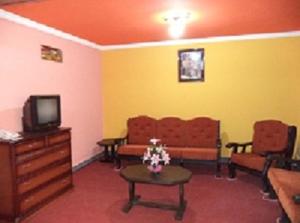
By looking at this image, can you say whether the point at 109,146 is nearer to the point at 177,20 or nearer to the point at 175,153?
the point at 175,153

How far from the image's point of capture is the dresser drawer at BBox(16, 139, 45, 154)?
3.29 metres

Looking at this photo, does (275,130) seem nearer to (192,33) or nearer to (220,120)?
(220,120)

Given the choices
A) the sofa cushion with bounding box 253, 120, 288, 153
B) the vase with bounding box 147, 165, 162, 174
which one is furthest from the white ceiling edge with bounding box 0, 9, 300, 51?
the vase with bounding box 147, 165, 162, 174

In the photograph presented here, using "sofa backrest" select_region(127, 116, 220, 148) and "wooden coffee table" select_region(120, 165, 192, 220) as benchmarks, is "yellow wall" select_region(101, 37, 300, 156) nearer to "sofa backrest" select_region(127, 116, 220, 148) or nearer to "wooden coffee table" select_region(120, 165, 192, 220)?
"sofa backrest" select_region(127, 116, 220, 148)

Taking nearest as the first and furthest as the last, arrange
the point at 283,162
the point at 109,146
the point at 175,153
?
the point at 283,162
the point at 175,153
the point at 109,146

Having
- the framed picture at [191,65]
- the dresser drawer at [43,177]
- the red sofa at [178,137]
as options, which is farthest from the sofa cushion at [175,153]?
the dresser drawer at [43,177]

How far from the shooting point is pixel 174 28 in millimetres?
4809

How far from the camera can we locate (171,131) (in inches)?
224

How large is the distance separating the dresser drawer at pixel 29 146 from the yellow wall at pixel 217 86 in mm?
2897

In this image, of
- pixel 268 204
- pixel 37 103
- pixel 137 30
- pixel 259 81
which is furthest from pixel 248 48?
pixel 37 103

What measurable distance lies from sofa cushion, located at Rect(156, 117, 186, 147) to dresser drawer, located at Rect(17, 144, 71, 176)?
2.07 m

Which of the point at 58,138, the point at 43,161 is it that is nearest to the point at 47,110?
the point at 58,138

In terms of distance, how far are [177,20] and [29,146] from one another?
273 centimetres

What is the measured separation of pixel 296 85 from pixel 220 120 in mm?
1584
